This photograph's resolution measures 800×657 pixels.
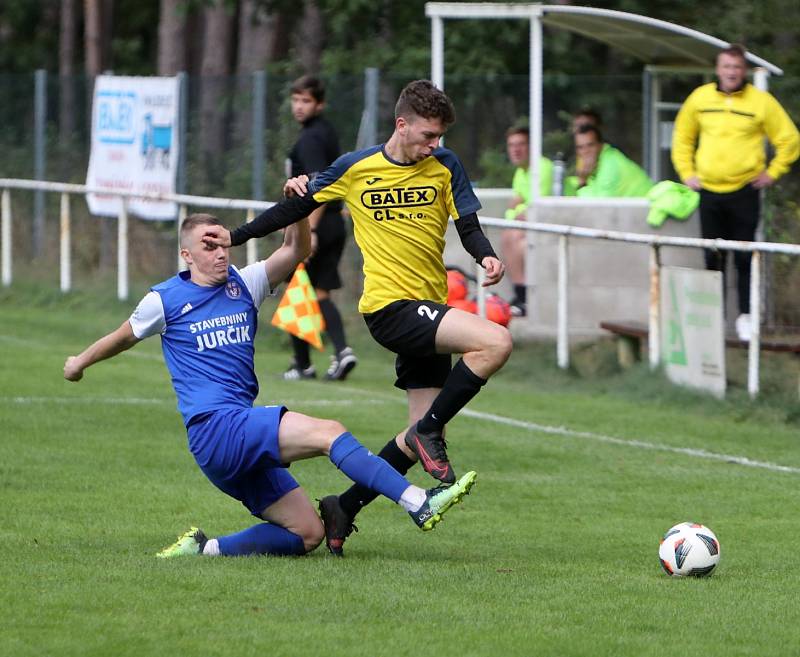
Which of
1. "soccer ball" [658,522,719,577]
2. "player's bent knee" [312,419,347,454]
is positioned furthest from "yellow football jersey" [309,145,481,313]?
"soccer ball" [658,522,719,577]

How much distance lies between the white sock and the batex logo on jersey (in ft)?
4.39

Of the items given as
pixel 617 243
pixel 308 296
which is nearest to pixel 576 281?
pixel 617 243

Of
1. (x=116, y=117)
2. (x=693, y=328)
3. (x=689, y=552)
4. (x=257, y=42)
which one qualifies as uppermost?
(x=257, y=42)

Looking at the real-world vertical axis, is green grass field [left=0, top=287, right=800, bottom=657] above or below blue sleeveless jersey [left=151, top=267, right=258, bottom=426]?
below

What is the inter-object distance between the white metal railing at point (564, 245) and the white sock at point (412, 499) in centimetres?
519

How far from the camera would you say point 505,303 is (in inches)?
580

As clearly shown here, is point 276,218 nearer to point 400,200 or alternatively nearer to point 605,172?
point 400,200

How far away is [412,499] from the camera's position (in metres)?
7.04

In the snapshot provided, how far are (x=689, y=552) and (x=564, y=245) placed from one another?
722 centimetres

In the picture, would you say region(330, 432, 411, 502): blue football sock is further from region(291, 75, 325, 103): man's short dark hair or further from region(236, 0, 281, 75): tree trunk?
region(236, 0, 281, 75): tree trunk

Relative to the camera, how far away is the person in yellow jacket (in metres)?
13.6

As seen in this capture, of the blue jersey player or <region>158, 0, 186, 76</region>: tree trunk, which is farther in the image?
<region>158, 0, 186, 76</region>: tree trunk

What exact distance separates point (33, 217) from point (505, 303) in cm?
917

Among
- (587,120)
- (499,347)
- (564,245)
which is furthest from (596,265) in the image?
(499,347)
